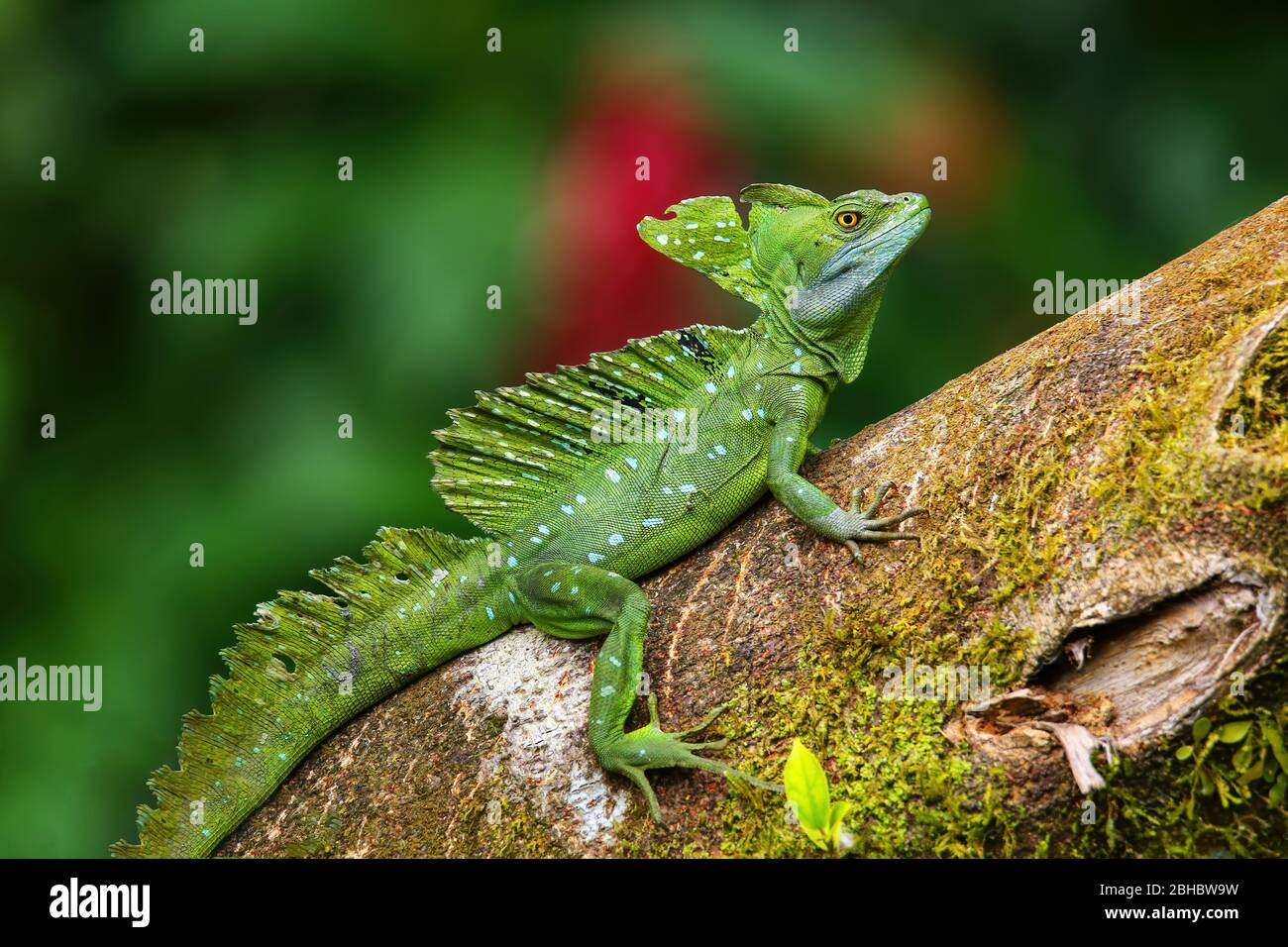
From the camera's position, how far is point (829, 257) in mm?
3438

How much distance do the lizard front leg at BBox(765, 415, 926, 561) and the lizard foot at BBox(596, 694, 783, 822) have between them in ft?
1.90

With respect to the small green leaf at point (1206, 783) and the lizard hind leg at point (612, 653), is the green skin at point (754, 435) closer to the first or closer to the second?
the lizard hind leg at point (612, 653)

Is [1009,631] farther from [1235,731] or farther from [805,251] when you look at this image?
[805,251]

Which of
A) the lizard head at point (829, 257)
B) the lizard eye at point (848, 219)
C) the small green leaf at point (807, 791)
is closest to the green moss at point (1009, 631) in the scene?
the small green leaf at point (807, 791)

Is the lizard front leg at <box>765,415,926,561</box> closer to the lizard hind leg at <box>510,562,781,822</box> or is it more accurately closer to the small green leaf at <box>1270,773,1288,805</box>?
the lizard hind leg at <box>510,562,781,822</box>

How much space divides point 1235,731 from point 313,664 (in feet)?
8.51

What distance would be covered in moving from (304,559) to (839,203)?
7.16 feet

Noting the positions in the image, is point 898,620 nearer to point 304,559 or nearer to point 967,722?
point 967,722

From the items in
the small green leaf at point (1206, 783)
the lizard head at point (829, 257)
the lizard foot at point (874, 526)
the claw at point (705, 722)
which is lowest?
the small green leaf at point (1206, 783)

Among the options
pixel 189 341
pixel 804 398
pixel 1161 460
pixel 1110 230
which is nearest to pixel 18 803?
pixel 189 341

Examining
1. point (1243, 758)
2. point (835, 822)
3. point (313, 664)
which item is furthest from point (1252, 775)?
point (313, 664)

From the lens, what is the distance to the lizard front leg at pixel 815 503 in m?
2.82

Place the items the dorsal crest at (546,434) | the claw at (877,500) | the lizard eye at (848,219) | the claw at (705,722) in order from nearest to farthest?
1. the claw at (705,722)
2. the claw at (877,500)
3. the lizard eye at (848,219)
4. the dorsal crest at (546,434)

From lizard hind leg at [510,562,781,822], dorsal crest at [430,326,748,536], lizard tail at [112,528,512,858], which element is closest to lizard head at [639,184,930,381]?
dorsal crest at [430,326,748,536]
